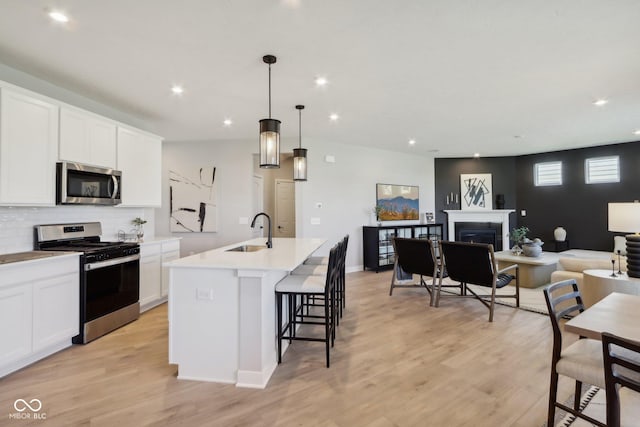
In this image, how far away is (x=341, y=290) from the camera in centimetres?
383

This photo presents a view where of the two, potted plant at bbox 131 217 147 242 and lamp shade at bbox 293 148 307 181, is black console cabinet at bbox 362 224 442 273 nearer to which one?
lamp shade at bbox 293 148 307 181

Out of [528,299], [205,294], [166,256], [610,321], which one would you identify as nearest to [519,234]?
[528,299]

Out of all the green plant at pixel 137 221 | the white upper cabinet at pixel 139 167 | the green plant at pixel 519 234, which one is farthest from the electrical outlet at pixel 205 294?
the green plant at pixel 519 234

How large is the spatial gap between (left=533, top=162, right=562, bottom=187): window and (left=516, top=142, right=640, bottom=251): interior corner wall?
87 mm

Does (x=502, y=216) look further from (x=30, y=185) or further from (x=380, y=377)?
(x=30, y=185)

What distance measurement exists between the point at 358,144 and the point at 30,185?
16.7 ft

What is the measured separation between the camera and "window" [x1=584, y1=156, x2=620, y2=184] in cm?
666

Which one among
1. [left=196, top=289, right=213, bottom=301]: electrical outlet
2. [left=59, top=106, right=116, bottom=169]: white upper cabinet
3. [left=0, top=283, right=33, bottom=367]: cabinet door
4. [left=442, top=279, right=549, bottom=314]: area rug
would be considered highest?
[left=59, top=106, right=116, bottom=169]: white upper cabinet

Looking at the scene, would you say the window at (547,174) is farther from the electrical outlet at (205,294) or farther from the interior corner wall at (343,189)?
the electrical outlet at (205,294)

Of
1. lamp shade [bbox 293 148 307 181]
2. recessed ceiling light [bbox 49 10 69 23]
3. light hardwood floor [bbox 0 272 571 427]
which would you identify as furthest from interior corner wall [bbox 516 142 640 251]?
recessed ceiling light [bbox 49 10 69 23]

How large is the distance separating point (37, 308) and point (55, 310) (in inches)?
6.1

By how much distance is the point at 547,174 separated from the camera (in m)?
7.62

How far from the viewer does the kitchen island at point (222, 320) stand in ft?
7.42

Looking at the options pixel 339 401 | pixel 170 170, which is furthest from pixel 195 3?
pixel 170 170
